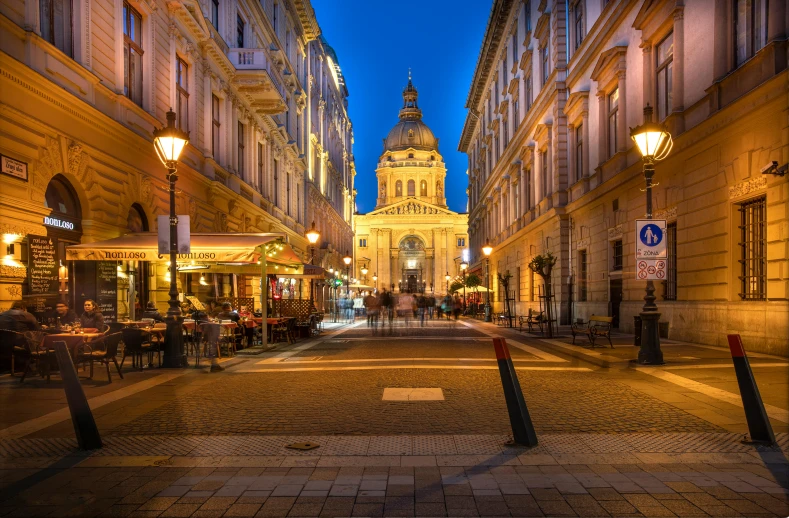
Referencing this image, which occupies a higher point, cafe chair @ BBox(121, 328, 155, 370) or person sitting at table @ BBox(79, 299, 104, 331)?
person sitting at table @ BBox(79, 299, 104, 331)

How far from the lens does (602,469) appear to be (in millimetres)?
5207

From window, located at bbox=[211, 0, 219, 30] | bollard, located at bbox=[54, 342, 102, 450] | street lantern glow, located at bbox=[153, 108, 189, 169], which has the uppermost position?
window, located at bbox=[211, 0, 219, 30]

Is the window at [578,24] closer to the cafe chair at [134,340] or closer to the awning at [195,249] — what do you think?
the awning at [195,249]

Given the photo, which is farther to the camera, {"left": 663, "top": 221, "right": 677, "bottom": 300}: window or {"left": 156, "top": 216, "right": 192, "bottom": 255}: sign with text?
{"left": 663, "top": 221, "right": 677, "bottom": 300}: window

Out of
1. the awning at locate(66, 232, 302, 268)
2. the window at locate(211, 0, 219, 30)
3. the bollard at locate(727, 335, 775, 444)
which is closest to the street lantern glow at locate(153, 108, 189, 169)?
the awning at locate(66, 232, 302, 268)

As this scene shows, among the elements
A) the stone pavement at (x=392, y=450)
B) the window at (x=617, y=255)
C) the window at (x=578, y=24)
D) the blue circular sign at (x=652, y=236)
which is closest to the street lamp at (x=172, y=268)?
the stone pavement at (x=392, y=450)

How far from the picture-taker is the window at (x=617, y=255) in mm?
22609

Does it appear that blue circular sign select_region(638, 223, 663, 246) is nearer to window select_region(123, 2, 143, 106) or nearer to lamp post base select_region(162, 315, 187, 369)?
lamp post base select_region(162, 315, 187, 369)

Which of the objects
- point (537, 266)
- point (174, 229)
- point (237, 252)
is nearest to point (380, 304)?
point (537, 266)

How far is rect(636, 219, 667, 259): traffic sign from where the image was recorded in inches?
465

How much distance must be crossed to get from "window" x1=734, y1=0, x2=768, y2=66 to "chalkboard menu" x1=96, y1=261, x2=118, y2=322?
1567 cm

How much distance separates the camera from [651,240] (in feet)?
39.0

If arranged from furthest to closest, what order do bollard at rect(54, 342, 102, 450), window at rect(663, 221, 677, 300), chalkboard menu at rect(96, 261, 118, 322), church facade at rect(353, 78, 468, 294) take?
church facade at rect(353, 78, 468, 294) → window at rect(663, 221, 677, 300) → chalkboard menu at rect(96, 261, 118, 322) → bollard at rect(54, 342, 102, 450)

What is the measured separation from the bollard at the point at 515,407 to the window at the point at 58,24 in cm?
1180
